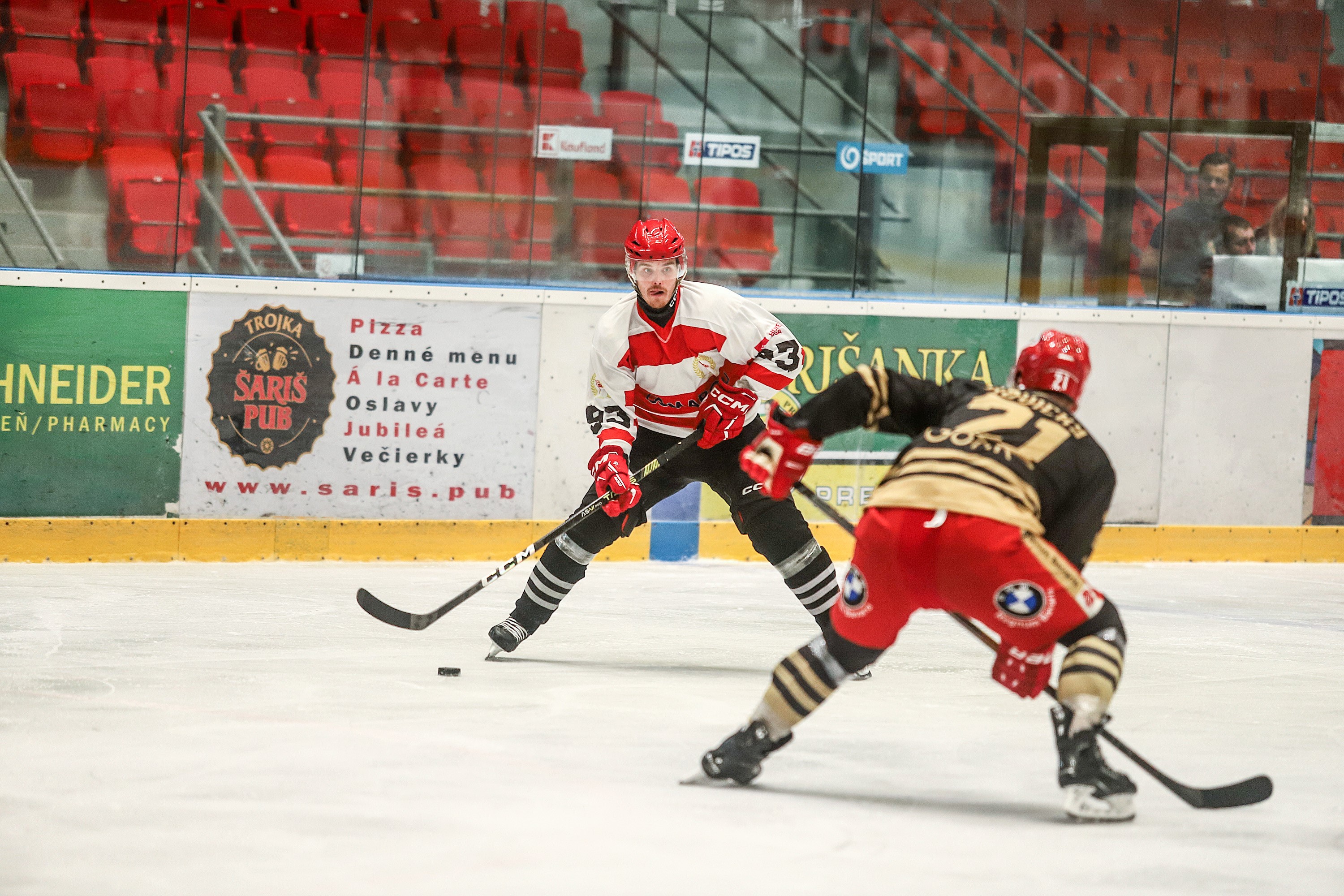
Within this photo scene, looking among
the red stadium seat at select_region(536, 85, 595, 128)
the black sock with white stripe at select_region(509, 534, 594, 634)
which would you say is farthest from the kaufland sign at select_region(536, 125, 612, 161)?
the black sock with white stripe at select_region(509, 534, 594, 634)

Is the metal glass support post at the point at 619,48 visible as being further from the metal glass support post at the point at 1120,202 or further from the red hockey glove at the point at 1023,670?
the red hockey glove at the point at 1023,670

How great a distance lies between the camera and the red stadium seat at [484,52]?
645 cm

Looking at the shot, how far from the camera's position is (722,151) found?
22.4ft

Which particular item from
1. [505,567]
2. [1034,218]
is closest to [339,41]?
[505,567]

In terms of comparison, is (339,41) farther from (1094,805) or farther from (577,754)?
(1094,805)

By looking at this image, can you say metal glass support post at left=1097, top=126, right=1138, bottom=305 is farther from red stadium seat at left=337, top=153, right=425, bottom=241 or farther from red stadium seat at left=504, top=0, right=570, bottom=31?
red stadium seat at left=337, top=153, right=425, bottom=241

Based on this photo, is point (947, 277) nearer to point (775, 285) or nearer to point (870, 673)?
point (775, 285)

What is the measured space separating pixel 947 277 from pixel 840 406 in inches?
167

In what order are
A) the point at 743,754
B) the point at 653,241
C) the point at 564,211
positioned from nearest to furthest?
the point at 743,754 → the point at 653,241 → the point at 564,211

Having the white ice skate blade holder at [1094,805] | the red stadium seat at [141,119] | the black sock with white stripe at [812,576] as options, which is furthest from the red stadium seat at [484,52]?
the white ice skate blade holder at [1094,805]

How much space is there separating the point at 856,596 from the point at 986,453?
0.36 metres


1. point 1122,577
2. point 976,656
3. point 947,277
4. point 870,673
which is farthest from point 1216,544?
point 870,673

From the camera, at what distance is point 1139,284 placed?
726 centimetres

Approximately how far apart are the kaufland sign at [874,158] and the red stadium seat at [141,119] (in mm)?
2785
